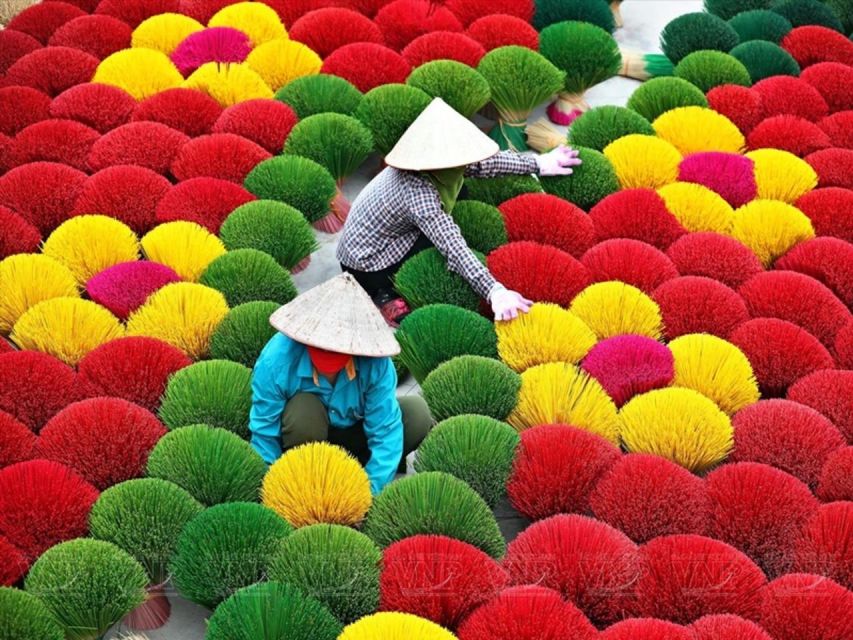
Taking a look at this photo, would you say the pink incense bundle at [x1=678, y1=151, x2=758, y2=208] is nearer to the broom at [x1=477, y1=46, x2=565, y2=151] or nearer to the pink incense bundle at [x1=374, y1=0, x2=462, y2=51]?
the broom at [x1=477, y1=46, x2=565, y2=151]

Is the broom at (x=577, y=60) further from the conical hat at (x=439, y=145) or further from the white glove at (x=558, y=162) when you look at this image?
the conical hat at (x=439, y=145)

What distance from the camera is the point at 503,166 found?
288cm

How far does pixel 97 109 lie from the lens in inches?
122

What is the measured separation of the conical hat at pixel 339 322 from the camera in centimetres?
209

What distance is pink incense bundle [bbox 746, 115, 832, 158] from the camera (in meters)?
3.21

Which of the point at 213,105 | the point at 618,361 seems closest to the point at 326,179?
the point at 213,105

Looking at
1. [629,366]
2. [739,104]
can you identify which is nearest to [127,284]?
[629,366]

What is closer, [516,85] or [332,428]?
[332,428]

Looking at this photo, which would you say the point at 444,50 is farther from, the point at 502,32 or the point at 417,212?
the point at 417,212

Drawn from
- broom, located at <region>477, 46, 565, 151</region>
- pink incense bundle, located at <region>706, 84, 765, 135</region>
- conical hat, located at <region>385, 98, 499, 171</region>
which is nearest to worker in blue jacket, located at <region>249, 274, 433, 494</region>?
conical hat, located at <region>385, 98, 499, 171</region>

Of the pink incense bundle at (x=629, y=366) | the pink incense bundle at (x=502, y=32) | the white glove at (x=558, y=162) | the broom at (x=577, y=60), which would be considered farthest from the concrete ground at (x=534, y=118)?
the white glove at (x=558, y=162)

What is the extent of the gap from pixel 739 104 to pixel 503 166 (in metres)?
0.79

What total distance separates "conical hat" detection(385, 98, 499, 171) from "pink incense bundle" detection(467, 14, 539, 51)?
83 centimetres

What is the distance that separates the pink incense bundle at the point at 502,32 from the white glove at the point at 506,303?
1.17m
